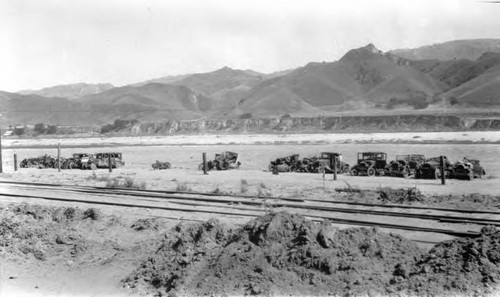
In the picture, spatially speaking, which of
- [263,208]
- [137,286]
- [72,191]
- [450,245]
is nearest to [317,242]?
[450,245]

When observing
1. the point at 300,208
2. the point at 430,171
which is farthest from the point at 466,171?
the point at 300,208

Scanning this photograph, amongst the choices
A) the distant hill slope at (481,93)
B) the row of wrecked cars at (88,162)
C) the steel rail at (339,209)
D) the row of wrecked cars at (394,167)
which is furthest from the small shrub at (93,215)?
the distant hill slope at (481,93)

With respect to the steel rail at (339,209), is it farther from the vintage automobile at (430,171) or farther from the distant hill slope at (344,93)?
the distant hill slope at (344,93)

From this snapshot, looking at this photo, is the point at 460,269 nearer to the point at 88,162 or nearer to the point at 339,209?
the point at 339,209

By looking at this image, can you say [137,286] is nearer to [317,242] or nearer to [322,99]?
[317,242]

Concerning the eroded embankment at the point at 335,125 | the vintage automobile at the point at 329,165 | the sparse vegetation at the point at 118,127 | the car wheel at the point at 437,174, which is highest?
the sparse vegetation at the point at 118,127

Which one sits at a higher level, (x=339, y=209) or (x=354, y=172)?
(x=354, y=172)

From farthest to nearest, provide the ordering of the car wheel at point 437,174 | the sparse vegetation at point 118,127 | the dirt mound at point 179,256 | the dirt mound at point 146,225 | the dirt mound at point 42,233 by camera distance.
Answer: the sparse vegetation at point 118,127 < the car wheel at point 437,174 < the dirt mound at point 146,225 < the dirt mound at point 42,233 < the dirt mound at point 179,256
